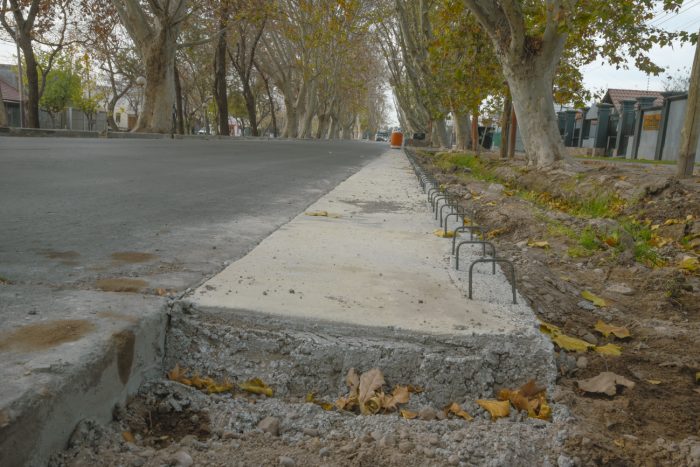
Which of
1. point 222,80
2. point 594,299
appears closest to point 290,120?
point 222,80

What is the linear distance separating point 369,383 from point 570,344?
860mm

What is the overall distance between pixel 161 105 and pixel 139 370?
62.4ft

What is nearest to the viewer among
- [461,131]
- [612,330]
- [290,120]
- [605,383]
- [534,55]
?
[605,383]

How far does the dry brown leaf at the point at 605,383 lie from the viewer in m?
1.85

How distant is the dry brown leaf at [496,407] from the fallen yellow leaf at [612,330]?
1000mm

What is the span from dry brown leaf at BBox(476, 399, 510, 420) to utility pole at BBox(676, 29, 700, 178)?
21.4 ft

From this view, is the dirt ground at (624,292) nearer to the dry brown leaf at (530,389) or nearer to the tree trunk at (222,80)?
the dry brown leaf at (530,389)

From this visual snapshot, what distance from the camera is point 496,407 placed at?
67.2 inches

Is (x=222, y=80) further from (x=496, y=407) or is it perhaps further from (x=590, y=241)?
(x=496, y=407)

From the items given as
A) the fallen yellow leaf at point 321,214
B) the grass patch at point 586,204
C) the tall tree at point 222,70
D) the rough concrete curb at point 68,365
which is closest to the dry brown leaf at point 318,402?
the rough concrete curb at point 68,365

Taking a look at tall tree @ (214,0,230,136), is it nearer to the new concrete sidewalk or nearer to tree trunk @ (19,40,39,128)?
tree trunk @ (19,40,39,128)

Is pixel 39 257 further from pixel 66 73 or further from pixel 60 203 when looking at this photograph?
pixel 66 73

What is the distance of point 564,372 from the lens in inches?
77.7

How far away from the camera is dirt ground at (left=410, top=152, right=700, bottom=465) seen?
65.4 inches
